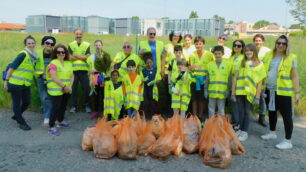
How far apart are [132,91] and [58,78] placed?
134 centimetres

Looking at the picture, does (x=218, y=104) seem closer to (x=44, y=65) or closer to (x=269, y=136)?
(x=269, y=136)

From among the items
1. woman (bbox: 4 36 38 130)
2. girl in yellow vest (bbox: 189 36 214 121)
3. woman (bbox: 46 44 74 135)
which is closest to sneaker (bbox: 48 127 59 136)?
woman (bbox: 46 44 74 135)

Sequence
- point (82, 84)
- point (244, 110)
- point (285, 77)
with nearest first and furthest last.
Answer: point (285, 77), point (244, 110), point (82, 84)

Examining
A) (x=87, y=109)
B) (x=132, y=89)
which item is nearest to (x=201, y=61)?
(x=132, y=89)

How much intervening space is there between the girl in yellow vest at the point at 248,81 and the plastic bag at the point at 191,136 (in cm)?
91

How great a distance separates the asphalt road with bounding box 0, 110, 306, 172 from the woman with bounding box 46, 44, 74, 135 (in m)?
0.43

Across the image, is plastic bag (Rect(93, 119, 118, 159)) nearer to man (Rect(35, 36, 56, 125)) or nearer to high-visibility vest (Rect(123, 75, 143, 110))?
high-visibility vest (Rect(123, 75, 143, 110))

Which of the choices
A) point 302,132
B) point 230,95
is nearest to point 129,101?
point 230,95

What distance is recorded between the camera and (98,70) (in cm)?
510

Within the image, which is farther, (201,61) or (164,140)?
(201,61)

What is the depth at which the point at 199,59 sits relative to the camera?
4.90 metres

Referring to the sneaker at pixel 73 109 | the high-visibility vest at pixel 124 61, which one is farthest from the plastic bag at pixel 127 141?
the sneaker at pixel 73 109

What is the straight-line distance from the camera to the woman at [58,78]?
4602mm

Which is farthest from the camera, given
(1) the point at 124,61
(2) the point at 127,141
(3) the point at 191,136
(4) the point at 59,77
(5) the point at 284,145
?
(1) the point at 124,61
